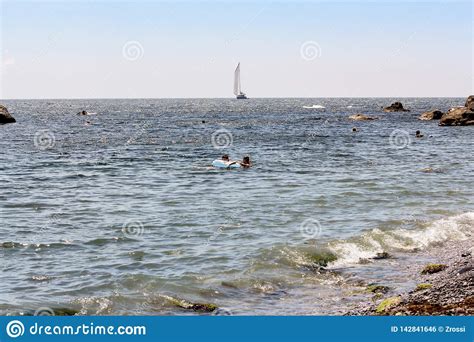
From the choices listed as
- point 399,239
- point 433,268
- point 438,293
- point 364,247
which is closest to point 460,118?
point 399,239

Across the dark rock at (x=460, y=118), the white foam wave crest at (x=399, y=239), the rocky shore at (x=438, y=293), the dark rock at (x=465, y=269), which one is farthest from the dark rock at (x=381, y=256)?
the dark rock at (x=460, y=118)

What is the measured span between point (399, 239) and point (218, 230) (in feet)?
24.4

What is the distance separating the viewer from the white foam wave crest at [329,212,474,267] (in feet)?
69.8

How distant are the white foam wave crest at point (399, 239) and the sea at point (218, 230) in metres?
0.06

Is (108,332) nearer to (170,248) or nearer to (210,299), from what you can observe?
(210,299)

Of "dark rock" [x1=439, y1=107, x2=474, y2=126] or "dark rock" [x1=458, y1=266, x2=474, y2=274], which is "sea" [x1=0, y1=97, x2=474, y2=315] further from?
"dark rock" [x1=439, y1=107, x2=474, y2=126]

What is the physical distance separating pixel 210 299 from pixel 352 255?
6736mm

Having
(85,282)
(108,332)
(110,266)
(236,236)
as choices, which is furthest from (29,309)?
(236,236)

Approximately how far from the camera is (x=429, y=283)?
16.6m

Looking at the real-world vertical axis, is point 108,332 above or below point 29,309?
above

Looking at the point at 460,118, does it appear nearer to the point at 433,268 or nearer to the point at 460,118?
the point at 460,118

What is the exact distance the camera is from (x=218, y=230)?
24156mm

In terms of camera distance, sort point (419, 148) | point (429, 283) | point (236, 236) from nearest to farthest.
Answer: point (429, 283)
point (236, 236)
point (419, 148)

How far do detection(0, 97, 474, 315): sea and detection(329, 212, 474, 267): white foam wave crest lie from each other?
0.06 meters
